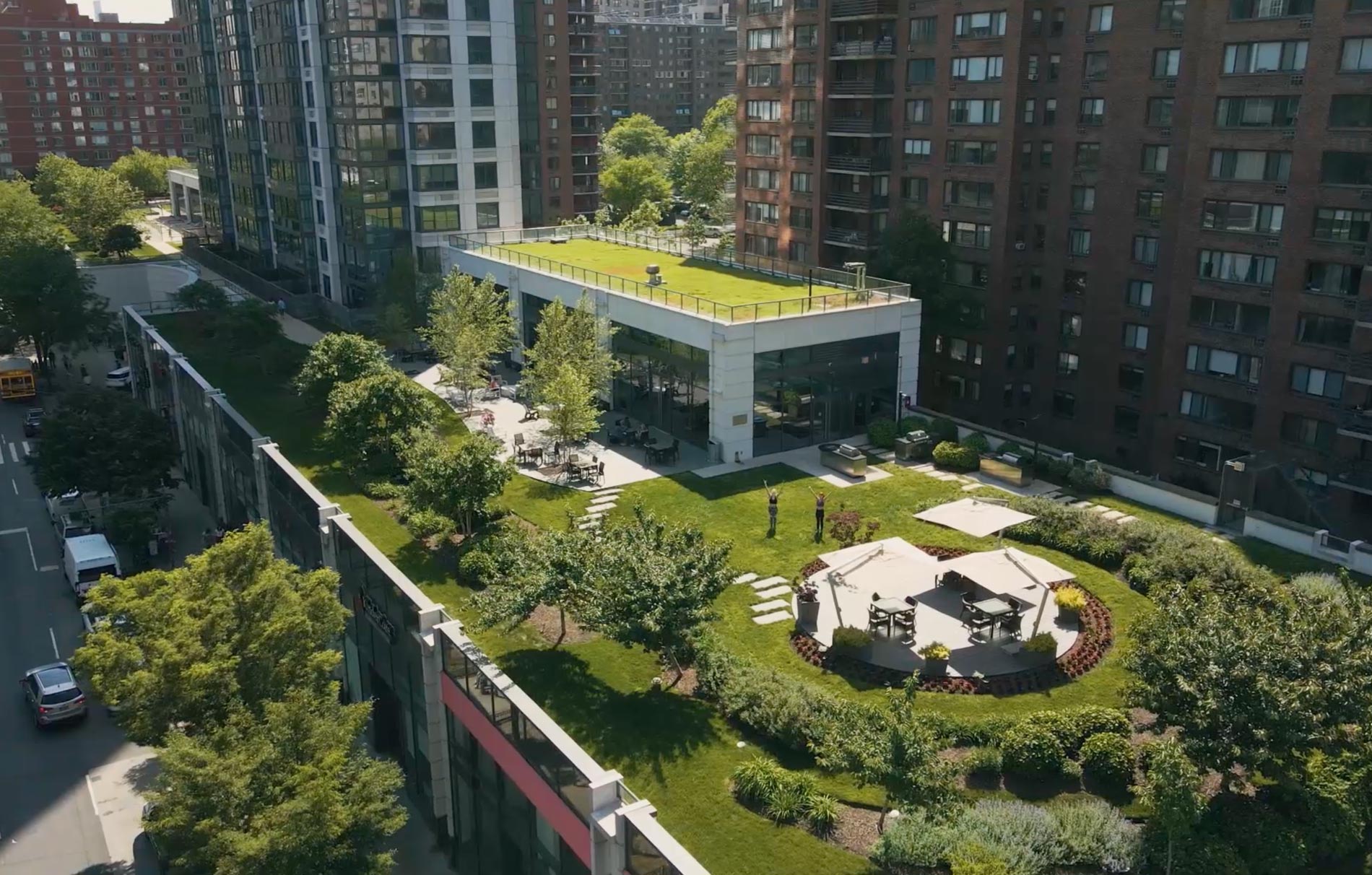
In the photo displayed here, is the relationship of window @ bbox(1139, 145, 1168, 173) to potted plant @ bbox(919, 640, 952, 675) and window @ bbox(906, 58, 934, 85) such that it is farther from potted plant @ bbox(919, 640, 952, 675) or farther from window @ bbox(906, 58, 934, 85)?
potted plant @ bbox(919, 640, 952, 675)

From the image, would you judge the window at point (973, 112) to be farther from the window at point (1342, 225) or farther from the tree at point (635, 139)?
the tree at point (635, 139)

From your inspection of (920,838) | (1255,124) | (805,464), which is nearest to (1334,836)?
(920,838)

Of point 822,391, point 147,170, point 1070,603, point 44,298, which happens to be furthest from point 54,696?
point 147,170

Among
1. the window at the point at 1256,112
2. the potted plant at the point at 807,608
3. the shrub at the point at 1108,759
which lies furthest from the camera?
the window at the point at 1256,112

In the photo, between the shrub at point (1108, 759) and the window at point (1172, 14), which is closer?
the shrub at point (1108, 759)

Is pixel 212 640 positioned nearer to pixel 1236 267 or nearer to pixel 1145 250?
pixel 1236 267

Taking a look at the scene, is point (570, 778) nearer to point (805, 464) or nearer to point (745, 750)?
point (745, 750)

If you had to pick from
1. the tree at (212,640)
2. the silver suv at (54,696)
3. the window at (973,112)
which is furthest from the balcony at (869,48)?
the silver suv at (54,696)
